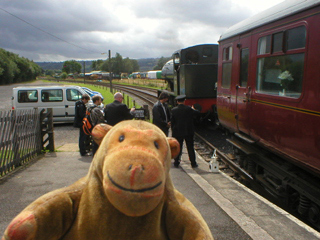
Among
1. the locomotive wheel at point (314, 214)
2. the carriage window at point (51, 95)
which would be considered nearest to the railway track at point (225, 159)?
the locomotive wheel at point (314, 214)

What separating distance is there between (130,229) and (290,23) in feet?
12.8

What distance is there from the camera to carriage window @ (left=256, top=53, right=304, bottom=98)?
408 cm

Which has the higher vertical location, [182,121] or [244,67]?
[244,67]

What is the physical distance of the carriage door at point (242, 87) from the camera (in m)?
5.82

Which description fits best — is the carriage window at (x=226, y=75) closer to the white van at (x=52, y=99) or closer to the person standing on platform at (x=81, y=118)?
the person standing on platform at (x=81, y=118)

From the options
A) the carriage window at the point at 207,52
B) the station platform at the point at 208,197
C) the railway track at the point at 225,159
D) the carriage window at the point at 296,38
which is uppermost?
the carriage window at the point at 207,52

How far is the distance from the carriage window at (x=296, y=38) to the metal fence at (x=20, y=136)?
5495 mm

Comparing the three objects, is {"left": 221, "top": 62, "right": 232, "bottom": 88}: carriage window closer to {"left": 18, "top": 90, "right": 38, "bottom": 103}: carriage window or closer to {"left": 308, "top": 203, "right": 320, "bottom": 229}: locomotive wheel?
{"left": 308, "top": 203, "right": 320, "bottom": 229}: locomotive wheel

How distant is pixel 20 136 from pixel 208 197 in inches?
177

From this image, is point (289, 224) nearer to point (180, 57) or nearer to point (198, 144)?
point (198, 144)

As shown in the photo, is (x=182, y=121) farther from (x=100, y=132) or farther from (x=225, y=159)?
(x=100, y=132)

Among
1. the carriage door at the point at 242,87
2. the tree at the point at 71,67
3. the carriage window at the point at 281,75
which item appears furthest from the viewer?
the tree at the point at 71,67

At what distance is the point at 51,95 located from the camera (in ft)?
46.1

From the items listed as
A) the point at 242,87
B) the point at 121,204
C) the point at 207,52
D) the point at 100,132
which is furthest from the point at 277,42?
the point at 207,52
